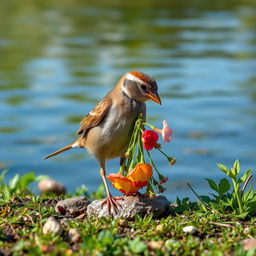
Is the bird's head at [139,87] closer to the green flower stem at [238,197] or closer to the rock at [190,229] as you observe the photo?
the green flower stem at [238,197]

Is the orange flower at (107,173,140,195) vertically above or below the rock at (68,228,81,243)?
above

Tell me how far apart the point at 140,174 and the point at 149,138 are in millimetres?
298

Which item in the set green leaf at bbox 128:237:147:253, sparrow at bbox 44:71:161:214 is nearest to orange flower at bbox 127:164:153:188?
sparrow at bbox 44:71:161:214

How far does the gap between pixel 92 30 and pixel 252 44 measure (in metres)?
6.05

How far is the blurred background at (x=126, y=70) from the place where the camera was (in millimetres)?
10516

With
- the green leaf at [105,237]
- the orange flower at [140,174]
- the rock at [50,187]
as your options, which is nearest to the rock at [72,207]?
the orange flower at [140,174]

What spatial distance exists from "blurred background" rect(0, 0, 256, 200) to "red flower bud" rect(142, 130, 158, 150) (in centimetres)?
395

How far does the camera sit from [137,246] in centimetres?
457

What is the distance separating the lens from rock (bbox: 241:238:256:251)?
4680 millimetres

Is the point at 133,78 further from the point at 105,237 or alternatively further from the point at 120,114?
the point at 105,237

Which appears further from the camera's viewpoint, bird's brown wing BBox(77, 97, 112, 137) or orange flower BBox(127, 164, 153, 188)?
bird's brown wing BBox(77, 97, 112, 137)

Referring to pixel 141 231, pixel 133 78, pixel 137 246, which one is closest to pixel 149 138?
pixel 133 78

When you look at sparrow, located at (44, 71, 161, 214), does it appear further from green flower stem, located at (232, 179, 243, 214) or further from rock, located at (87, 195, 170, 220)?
A: green flower stem, located at (232, 179, 243, 214)

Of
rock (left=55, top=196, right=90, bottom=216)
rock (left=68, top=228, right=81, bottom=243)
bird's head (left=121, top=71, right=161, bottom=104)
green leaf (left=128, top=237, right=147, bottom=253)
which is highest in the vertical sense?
bird's head (left=121, top=71, right=161, bottom=104)
